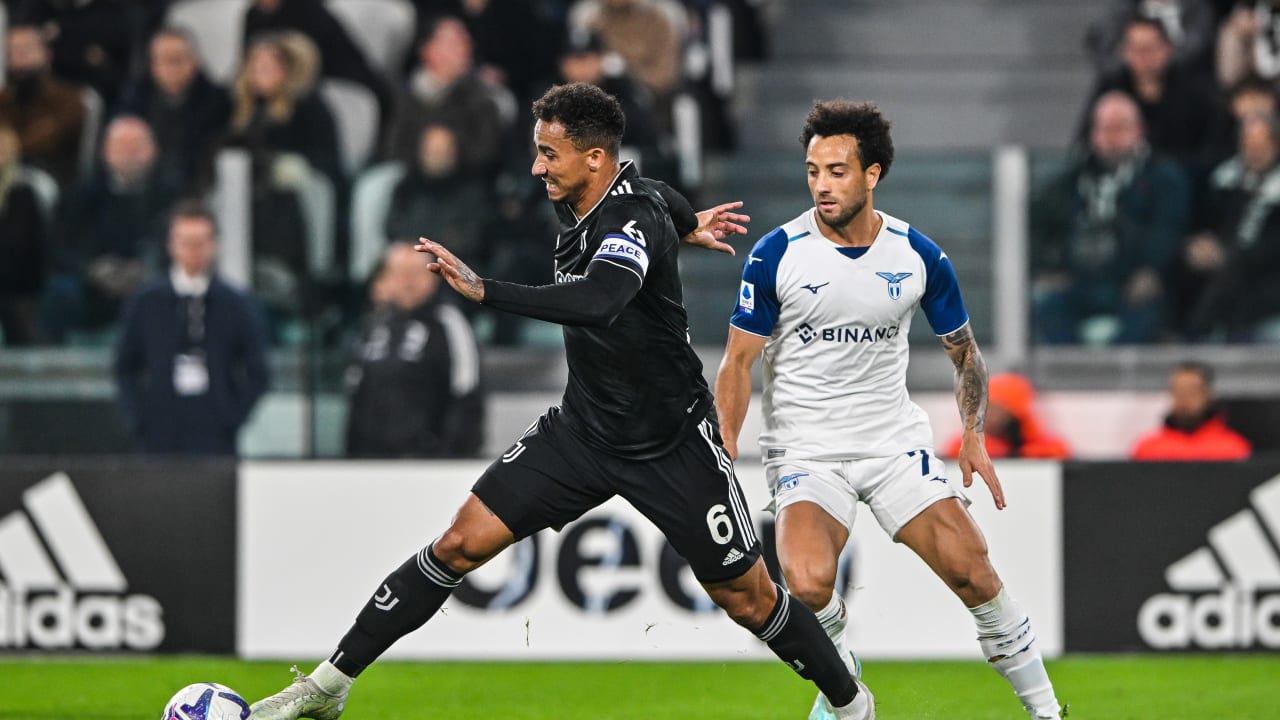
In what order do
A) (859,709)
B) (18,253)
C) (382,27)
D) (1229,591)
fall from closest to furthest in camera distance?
(859,709)
(1229,591)
(18,253)
(382,27)

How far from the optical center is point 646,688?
30.7 ft

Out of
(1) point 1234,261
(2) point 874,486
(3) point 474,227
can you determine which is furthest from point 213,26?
(2) point 874,486

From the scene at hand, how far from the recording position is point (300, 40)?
511 inches

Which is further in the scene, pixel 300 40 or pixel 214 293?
pixel 300 40

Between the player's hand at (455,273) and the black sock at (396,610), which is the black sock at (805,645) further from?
the player's hand at (455,273)

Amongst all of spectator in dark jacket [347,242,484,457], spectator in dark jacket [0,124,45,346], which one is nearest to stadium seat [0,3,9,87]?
spectator in dark jacket [0,124,45,346]

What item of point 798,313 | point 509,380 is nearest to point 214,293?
point 509,380

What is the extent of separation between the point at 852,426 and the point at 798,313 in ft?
1.51

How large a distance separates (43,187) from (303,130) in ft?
5.46

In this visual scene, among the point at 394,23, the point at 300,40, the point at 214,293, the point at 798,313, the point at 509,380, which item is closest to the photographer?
the point at 798,313

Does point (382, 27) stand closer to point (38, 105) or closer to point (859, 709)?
point (38, 105)

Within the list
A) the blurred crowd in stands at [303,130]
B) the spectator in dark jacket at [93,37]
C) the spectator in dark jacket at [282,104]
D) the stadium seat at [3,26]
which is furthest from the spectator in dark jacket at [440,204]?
the stadium seat at [3,26]

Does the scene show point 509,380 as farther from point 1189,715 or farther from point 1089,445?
point 1189,715

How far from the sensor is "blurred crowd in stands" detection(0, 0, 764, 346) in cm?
1184
